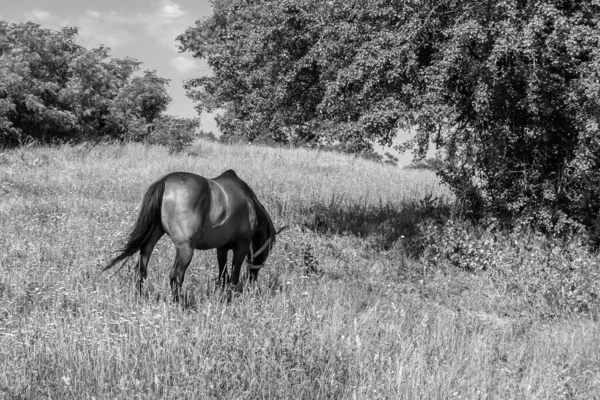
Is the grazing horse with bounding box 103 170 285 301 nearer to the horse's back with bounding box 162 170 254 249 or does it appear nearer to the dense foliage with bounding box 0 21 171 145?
the horse's back with bounding box 162 170 254 249

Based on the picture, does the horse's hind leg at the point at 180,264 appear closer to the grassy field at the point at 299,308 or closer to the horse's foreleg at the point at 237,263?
the grassy field at the point at 299,308

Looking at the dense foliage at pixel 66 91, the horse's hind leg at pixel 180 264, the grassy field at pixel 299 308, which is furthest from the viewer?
the dense foliage at pixel 66 91

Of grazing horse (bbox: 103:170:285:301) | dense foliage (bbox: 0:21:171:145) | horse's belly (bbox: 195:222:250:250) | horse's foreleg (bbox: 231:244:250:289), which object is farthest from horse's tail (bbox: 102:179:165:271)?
dense foliage (bbox: 0:21:171:145)

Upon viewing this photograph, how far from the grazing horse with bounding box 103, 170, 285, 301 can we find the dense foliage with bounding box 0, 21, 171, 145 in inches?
589

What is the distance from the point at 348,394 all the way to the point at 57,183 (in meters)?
13.0

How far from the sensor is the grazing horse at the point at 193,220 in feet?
22.0

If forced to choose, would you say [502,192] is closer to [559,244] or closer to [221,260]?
[559,244]

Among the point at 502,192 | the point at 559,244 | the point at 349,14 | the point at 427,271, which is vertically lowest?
the point at 427,271

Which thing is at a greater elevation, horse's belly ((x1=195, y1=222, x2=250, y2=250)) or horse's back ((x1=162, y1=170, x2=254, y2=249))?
horse's back ((x1=162, y1=170, x2=254, y2=249))

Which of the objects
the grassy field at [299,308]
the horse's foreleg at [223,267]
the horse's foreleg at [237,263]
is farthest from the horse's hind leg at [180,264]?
the horse's foreleg at [223,267]

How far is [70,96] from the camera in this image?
860 inches

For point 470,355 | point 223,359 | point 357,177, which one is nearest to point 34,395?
point 223,359

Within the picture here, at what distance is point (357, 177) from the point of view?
21.5m

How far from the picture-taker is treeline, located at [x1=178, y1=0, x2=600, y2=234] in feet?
34.0
